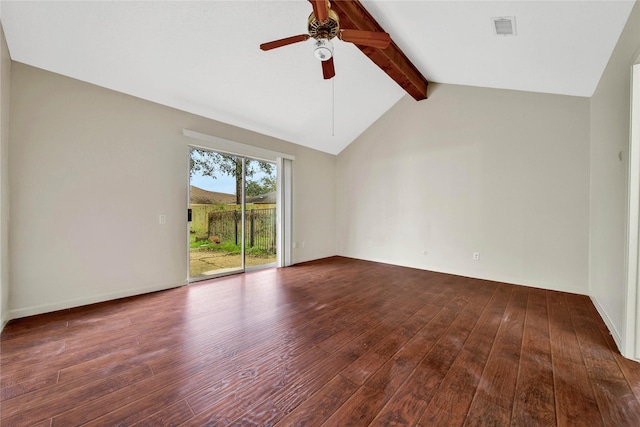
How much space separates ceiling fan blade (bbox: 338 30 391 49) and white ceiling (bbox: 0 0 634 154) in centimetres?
94

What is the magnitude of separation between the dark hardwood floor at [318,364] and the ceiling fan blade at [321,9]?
2.55m

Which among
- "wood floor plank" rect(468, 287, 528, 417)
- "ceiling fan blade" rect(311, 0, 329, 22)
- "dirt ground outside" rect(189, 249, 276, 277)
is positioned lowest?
"wood floor plank" rect(468, 287, 528, 417)

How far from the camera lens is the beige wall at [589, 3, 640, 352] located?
6.60 ft

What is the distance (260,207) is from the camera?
469cm

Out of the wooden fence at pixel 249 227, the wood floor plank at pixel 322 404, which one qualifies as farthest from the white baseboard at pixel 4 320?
the wood floor plank at pixel 322 404

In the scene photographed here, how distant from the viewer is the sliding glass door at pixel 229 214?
376 cm

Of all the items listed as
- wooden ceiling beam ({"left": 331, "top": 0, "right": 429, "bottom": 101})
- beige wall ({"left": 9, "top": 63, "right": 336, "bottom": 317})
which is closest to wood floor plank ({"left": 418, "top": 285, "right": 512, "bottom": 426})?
wooden ceiling beam ({"left": 331, "top": 0, "right": 429, "bottom": 101})

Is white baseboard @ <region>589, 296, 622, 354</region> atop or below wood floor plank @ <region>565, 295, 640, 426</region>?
atop

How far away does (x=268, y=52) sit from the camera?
294 cm

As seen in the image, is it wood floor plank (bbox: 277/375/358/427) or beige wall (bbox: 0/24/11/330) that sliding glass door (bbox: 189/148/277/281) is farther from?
wood floor plank (bbox: 277/375/358/427)

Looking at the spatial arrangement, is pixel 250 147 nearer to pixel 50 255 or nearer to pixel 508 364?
pixel 50 255

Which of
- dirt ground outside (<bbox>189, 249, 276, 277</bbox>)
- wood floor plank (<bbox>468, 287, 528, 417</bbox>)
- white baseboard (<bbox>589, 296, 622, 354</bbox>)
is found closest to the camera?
wood floor plank (<bbox>468, 287, 528, 417</bbox>)

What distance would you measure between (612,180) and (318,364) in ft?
10.9

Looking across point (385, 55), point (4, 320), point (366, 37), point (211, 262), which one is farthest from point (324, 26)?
point (4, 320)
